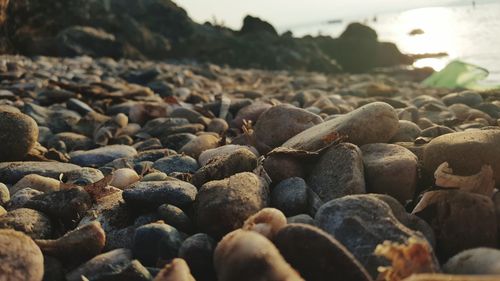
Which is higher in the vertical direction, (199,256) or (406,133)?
(406,133)

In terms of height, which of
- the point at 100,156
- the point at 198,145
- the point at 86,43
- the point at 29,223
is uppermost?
the point at 29,223

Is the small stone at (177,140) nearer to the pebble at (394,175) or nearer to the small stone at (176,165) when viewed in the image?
the small stone at (176,165)

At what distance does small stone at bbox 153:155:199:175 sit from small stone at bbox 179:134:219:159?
312 mm

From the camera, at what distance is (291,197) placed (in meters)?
2.00

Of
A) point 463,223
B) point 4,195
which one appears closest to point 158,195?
point 4,195

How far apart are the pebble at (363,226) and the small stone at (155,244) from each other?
52cm

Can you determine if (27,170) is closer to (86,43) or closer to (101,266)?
(101,266)

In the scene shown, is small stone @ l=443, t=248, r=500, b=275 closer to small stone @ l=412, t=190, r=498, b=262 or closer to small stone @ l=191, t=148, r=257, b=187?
small stone @ l=412, t=190, r=498, b=262

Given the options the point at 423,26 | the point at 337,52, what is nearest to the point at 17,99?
the point at 337,52

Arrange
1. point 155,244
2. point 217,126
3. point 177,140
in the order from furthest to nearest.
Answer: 1. point 217,126
2. point 177,140
3. point 155,244

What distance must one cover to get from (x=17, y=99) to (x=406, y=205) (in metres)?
4.62

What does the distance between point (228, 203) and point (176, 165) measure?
110 centimetres

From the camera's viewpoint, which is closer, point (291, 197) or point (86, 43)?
point (291, 197)

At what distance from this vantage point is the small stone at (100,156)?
10.8 ft
